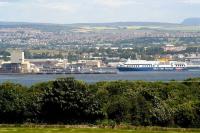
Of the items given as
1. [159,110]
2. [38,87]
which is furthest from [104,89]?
[159,110]

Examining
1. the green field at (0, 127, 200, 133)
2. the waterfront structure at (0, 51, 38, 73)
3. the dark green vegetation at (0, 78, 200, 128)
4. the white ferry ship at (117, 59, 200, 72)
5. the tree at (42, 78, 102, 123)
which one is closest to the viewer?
the green field at (0, 127, 200, 133)

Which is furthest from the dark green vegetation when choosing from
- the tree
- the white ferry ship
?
the white ferry ship

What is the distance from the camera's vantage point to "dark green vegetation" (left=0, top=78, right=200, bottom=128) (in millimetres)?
31219

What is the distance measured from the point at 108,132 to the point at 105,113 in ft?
18.3

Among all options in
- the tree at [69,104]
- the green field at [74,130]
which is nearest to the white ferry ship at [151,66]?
the tree at [69,104]

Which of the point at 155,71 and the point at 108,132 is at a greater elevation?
the point at 108,132

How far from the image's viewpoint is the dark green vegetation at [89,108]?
102 feet

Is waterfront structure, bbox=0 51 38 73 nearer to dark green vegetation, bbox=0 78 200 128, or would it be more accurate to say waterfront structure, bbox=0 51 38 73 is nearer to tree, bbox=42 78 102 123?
dark green vegetation, bbox=0 78 200 128

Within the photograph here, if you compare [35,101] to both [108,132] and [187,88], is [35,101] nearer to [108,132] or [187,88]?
[108,132]

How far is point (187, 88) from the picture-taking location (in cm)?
3844

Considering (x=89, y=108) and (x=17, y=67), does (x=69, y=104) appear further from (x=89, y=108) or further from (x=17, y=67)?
(x=17, y=67)

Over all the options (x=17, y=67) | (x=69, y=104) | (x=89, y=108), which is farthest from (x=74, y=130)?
(x=17, y=67)

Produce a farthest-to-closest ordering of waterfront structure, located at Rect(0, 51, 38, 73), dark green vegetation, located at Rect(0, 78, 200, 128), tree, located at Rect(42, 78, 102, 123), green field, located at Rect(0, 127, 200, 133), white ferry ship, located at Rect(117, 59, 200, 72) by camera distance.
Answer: white ferry ship, located at Rect(117, 59, 200, 72) → waterfront structure, located at Rect(0, 51, 38, 73) → tree, located at Rect(42, 78, 102, 123) → dark green vegetation, located at Rect(0, 78, 200, 128) → green field, located at Rect(0, 127, 200, 133)

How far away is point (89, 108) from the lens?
104 ft
